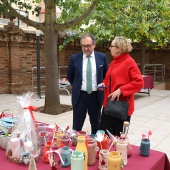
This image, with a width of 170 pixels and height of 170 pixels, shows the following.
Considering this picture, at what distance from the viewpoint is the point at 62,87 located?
947cm

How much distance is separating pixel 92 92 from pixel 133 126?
251cm

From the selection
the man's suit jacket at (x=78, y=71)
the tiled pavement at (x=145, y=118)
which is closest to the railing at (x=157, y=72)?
the tiled pavement at (x=145, y=118)

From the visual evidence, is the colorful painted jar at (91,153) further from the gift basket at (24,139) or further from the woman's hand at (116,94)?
the woman's hand at (116,94)

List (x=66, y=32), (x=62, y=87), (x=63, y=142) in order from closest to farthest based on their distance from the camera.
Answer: (x=63, y=142) < (x=62, y=87) < (x=66, y=32)

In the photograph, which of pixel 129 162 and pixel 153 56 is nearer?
pixel 129 162

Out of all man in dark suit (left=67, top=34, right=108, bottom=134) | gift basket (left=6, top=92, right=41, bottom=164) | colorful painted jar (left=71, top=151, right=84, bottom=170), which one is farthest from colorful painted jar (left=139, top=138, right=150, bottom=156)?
man in dark suit (left=67, top=34, right=108, bottom=134)

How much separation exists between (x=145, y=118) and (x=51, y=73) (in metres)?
2.63

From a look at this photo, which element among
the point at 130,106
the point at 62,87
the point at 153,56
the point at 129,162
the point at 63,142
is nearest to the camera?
the point at 129,162

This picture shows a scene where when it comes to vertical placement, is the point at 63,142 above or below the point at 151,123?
above

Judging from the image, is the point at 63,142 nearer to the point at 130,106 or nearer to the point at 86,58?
the point at 130,106

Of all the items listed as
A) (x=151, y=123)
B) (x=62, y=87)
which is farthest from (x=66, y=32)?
(x=151, y=123)

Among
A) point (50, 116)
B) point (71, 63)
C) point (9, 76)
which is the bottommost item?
point (50, 116)

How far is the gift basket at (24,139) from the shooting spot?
1.91 meters

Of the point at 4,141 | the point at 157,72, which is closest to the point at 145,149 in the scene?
the point at 4,141
